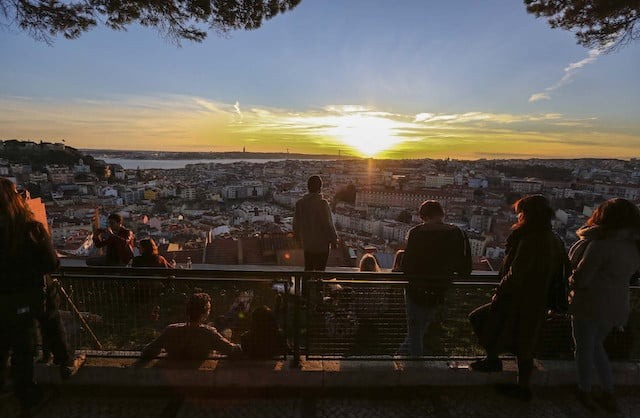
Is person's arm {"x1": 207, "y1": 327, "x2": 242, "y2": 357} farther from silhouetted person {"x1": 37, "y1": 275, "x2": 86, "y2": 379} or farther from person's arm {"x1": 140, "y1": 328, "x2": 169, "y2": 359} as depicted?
silhouetted person {"x1": 37, "y1": 275, "x2": 86, "y2": 379}

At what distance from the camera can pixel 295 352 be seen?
266 centimetres

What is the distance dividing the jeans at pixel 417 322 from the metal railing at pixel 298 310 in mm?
100

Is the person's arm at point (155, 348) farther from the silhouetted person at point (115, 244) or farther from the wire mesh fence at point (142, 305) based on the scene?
the silhouetted person at point (115, 244)

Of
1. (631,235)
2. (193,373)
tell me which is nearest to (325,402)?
(193,373)

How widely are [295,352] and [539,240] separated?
5.86 ft

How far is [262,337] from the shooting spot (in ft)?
8.73

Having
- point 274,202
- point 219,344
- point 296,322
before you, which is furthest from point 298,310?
point 274,202

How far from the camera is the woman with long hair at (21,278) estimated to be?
2.02 metres

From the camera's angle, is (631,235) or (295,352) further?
(295,352)

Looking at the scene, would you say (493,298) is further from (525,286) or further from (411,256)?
(411,256)

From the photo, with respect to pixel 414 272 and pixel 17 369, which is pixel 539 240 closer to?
pixel 414 272

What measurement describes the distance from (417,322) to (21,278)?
2.58 metres

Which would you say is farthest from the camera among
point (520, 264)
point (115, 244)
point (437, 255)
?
point (115, 244)

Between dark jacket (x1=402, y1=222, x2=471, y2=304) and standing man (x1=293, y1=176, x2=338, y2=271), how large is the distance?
139 cm
